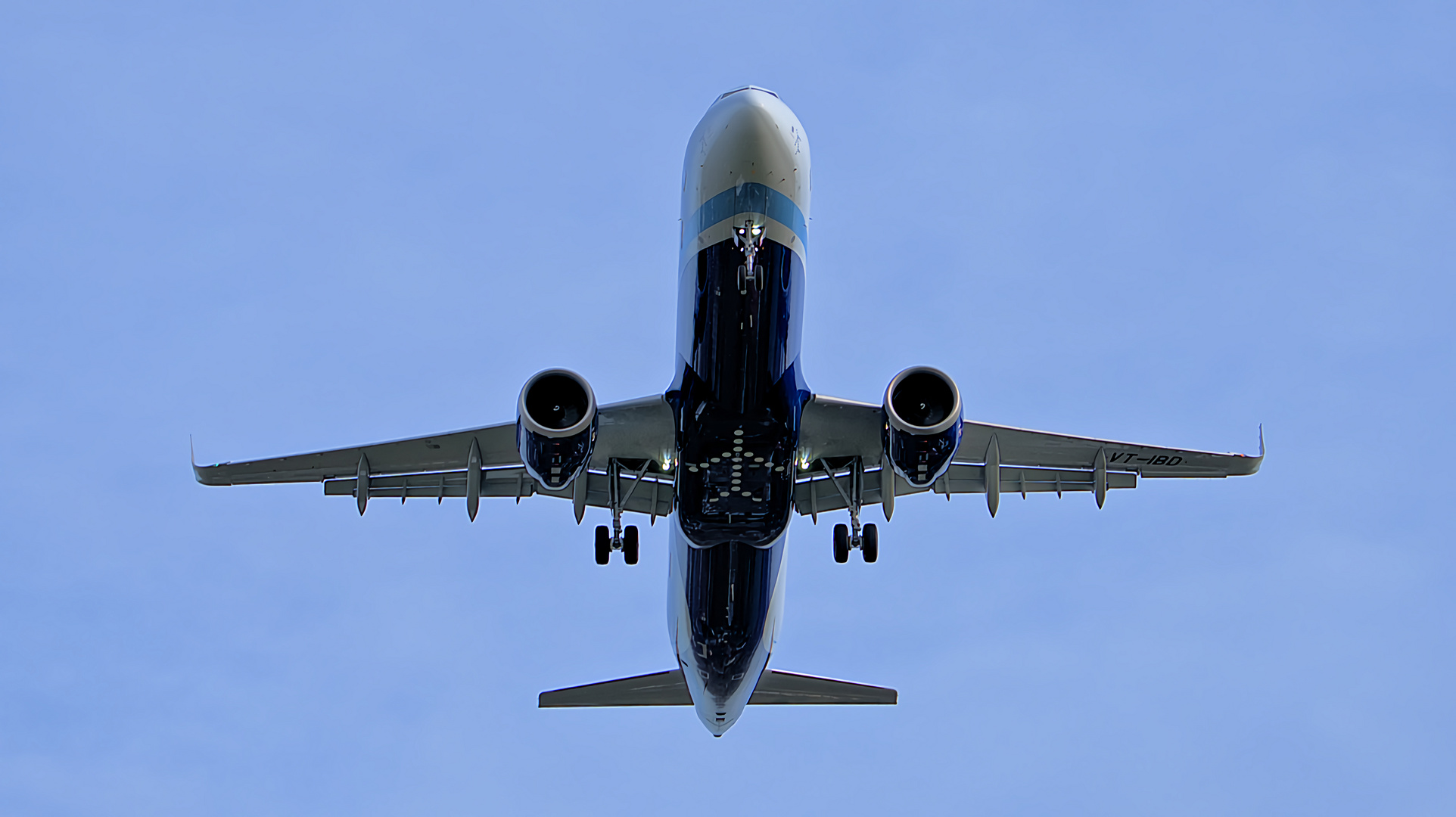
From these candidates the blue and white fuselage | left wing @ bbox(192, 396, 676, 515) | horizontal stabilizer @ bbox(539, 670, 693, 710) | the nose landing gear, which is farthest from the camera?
horizontal stabilizer @ bbox(539, 670, 693, 710)

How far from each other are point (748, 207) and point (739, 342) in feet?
6.30

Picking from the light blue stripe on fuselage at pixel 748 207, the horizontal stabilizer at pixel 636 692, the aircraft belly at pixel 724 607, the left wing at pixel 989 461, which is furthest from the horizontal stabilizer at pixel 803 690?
the light blue stripe on fuselage at pixel 748 207

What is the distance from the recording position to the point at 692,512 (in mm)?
23938

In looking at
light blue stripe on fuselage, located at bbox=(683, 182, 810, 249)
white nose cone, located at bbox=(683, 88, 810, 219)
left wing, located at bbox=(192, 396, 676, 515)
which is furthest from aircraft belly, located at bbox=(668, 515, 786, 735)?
white nose cone, located at bbox=(683, 88, 810, 219)

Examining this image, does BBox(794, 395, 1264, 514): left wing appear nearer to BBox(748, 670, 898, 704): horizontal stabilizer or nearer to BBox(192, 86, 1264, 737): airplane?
BBox(192, 86, 1264, 737): airplane

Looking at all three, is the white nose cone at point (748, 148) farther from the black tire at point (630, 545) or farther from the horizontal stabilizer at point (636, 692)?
the horizontal stabilizer at point (636, 692)

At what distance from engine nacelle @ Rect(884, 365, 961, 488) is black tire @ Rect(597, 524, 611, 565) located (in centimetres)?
575

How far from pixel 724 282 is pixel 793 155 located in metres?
2.24

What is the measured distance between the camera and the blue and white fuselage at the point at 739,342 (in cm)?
2188

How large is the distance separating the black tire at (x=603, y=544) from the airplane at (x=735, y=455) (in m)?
0.03

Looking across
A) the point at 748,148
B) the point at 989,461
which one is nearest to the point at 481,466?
the point at 748,148

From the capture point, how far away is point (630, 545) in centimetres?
2661

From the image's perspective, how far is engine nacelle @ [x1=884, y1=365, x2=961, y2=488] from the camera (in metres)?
22.1

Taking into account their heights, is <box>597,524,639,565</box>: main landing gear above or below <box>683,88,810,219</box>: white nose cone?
below
